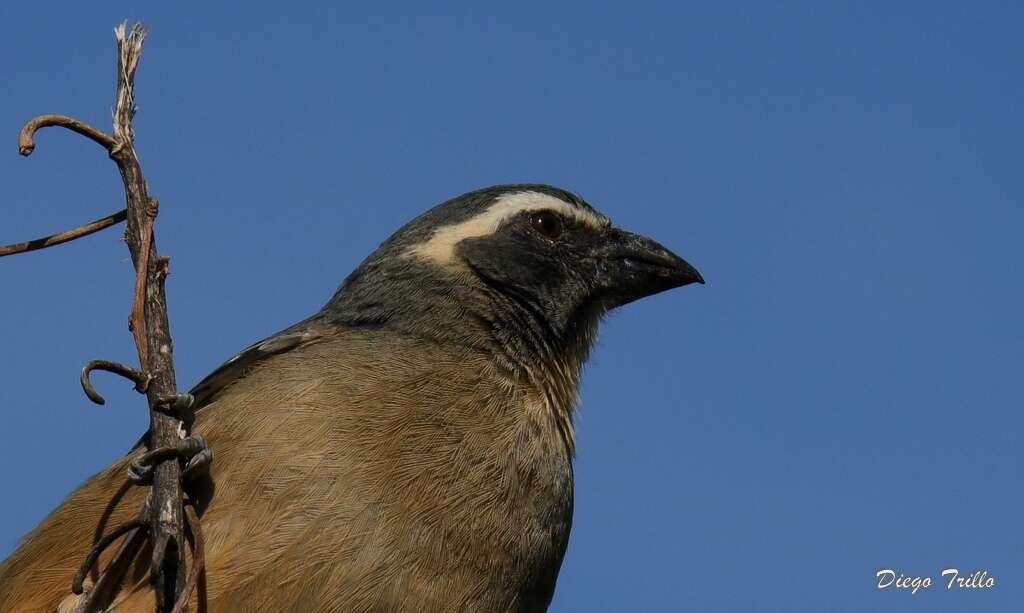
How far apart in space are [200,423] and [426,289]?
1.46m

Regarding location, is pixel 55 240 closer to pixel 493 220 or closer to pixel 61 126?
pixel 61 126

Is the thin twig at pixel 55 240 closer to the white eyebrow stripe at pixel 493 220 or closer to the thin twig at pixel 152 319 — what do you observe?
the thin twig at pixel 152 319

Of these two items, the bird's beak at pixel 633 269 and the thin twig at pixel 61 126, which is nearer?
the thin twig at pixel 61 126

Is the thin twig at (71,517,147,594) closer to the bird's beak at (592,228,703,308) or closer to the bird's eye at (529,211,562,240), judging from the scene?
the bird's eye at (529,211,562,240)

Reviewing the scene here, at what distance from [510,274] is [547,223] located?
56cm

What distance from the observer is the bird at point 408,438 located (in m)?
5.35

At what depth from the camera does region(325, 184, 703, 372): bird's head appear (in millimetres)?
6723

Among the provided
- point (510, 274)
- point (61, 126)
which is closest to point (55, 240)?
point (61, 126)

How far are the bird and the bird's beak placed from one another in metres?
0.02

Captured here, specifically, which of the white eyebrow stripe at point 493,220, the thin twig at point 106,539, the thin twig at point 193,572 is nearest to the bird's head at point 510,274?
the white eyebrow stripe at point 493,220

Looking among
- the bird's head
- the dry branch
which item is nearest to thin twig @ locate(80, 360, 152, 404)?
the dry branch

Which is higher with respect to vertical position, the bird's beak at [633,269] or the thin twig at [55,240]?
the bird's beak at [633,269]

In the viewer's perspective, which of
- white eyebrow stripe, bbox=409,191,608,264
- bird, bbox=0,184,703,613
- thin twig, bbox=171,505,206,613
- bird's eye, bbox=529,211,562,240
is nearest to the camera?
thin twig, bbox=171,505,206,613

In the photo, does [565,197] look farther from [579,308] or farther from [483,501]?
[483,501]
